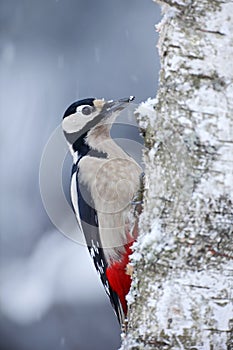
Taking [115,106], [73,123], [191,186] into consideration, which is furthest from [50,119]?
[191,186]

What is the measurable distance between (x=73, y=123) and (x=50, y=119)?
83 centimetres

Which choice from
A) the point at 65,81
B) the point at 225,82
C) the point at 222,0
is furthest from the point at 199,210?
the point at 65,81

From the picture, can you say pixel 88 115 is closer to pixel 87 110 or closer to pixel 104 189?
pixel 87 110

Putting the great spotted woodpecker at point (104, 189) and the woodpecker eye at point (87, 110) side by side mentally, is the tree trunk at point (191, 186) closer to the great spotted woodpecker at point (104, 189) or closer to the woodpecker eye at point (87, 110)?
the great spotted woodpecker at point (104, 189)

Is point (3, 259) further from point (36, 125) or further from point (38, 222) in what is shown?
point (36, 125)

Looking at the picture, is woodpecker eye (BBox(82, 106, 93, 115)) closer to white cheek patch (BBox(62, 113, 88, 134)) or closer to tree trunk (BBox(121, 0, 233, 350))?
white cheek patch (BBox(62, 113, 88, 134))

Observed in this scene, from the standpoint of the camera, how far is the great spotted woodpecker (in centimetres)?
252

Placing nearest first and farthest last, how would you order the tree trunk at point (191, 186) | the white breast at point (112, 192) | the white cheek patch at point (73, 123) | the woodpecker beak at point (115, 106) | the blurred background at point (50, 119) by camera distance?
the tree trunk at point (191, 186)
the white breast at point (112, 192)
the woodpecker beak at point (115, 106)
the white cheek patch at point (73, 123)
the blurred background at point (50, 119)

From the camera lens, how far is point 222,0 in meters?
1.57

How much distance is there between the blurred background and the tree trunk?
5.83 ft

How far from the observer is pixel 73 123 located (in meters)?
2.77

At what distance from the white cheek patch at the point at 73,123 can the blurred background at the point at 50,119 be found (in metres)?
0.67

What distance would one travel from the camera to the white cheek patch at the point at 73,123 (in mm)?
2729

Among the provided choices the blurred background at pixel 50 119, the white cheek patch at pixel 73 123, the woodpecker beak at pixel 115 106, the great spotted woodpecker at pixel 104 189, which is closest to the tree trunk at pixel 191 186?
the great spotted woodpecker at pixel 104 189
